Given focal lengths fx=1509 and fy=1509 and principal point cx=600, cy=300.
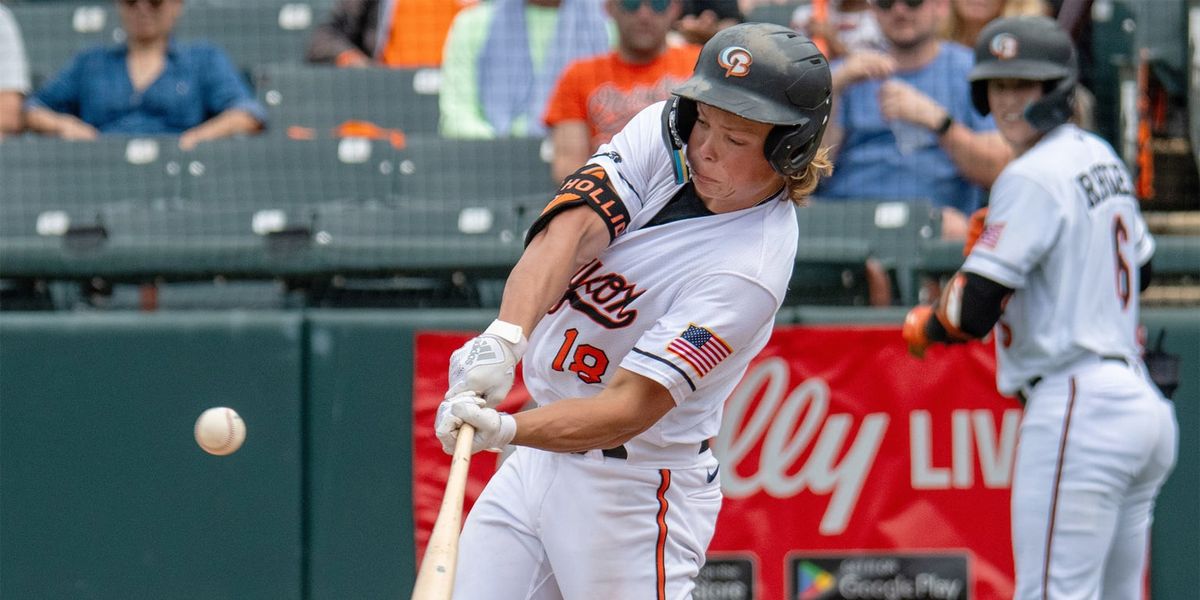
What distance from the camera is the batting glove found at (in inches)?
151

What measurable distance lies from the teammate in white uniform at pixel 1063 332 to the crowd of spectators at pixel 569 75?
1067 millimetres

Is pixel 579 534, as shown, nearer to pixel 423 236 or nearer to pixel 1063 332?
pixel 1063 332

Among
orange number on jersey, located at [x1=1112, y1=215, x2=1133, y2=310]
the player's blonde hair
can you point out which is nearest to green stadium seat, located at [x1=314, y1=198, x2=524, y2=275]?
orange number on jersey, located at [x1=1112, y1=215, x2=1133, y2=310]

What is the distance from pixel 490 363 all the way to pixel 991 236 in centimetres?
179

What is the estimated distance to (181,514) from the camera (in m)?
4.50

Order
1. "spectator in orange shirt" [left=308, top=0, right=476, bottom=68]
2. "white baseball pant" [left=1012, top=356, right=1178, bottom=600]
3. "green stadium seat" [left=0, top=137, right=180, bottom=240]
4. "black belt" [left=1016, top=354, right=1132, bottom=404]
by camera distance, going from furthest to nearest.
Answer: "spectator in orange shirt" [left=308, top=0, right=476, bottom=68], "green stadium seat" [left=0, top=137, right=180, bottom=240], "black belt" [left=1016, top=354, right=1132, bottom=404], "white baseball pant" [left=1012, top=356, right=1178, bottom=600]

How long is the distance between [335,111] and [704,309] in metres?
3.64

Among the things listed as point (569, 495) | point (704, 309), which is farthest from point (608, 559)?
point (704, 309)

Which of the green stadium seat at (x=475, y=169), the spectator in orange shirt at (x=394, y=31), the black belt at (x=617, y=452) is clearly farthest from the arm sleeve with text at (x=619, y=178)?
the spectator in orange shirt at (x=394, y=31)

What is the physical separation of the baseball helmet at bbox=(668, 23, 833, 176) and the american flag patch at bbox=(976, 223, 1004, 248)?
→ 1.28m

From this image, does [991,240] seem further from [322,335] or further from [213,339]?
[213,339]

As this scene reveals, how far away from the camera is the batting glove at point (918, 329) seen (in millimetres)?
3834

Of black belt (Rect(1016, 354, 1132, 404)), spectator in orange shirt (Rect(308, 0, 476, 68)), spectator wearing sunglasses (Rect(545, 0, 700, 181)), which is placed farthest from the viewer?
spectator in orange shirt (Rect(308, 0, 476, 68))

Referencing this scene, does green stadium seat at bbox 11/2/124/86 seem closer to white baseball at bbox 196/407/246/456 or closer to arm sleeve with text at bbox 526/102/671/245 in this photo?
white baseball at bbox 196/407/246/456
